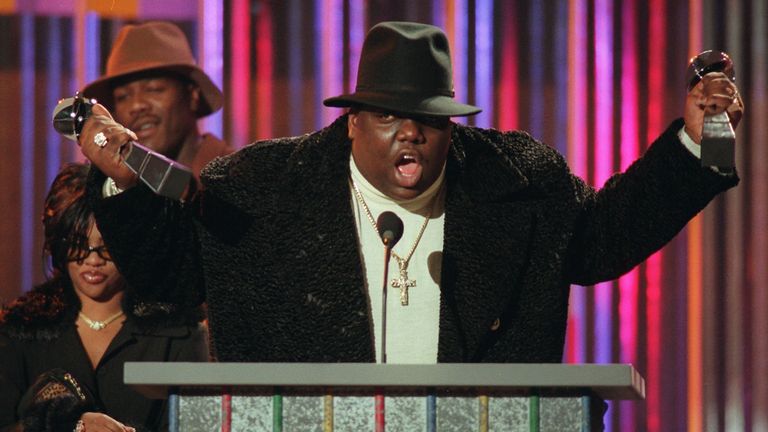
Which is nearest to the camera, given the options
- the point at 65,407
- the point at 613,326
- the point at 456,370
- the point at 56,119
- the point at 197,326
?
the point at 456,370

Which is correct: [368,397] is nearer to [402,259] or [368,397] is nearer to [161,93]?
[402,259]

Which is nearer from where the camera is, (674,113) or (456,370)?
(456,370)

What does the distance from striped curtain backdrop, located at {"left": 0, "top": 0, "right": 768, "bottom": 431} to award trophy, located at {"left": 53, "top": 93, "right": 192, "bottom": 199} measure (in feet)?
9.42

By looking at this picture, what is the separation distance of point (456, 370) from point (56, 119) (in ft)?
3.07

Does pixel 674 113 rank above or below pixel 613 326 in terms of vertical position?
above

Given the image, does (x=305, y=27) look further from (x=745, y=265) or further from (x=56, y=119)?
(x=56, y=119)

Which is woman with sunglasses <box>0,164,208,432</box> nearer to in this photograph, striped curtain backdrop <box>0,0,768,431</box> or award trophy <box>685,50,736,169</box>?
award trophy <box>685,50,736,169</box>

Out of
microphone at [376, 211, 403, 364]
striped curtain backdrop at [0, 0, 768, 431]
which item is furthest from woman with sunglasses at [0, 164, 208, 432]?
striped curtain backdrop at [0, 0, 768, 431]

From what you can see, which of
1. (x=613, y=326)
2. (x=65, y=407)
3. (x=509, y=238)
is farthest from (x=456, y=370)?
(x=613, y=326)

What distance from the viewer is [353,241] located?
2637 millimetres

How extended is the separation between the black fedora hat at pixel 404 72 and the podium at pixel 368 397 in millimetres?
806

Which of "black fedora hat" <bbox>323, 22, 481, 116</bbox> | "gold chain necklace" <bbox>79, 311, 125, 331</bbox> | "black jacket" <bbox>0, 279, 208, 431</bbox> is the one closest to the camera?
"black fedora hat" <bbox>323, 22, 481, 116</bbox>

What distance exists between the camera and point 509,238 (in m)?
2.70

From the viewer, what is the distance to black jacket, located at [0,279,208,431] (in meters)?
3.44
